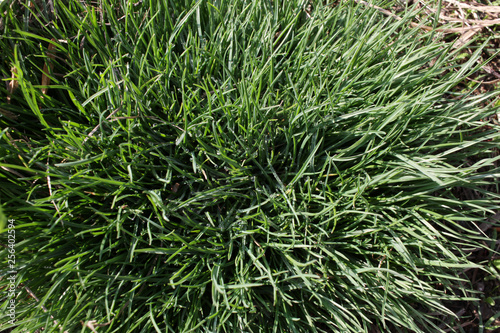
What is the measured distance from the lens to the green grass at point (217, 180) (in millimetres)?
1448

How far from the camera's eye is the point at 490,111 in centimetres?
177

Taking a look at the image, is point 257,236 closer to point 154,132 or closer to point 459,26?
point 154,132

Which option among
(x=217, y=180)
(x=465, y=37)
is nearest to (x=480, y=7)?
(x=465, y=37)

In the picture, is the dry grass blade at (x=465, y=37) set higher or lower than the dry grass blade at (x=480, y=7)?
lower

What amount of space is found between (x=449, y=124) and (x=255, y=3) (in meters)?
1.32

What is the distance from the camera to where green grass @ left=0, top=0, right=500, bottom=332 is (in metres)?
1.45

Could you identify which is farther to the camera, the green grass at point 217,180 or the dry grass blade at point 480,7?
the dry grass blade at point 480,7

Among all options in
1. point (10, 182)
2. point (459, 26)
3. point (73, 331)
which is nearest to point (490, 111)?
point (459, 26)

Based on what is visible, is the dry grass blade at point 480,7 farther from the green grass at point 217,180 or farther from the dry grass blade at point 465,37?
the green grass at point 217,180

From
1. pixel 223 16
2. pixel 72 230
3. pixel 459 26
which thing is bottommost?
pixel 72 230

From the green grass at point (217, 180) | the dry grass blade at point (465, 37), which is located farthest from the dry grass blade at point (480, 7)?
the green grass at point (217, 180)

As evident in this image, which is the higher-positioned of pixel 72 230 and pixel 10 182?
pixel 10 182

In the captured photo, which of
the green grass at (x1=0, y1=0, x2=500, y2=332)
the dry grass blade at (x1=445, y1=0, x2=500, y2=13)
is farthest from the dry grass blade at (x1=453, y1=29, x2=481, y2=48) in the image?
the green grass at (x1=0, y1=0, x2=500, y2=332)

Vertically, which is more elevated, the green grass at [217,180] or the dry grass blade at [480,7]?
the dry grass blade at [480,7]
